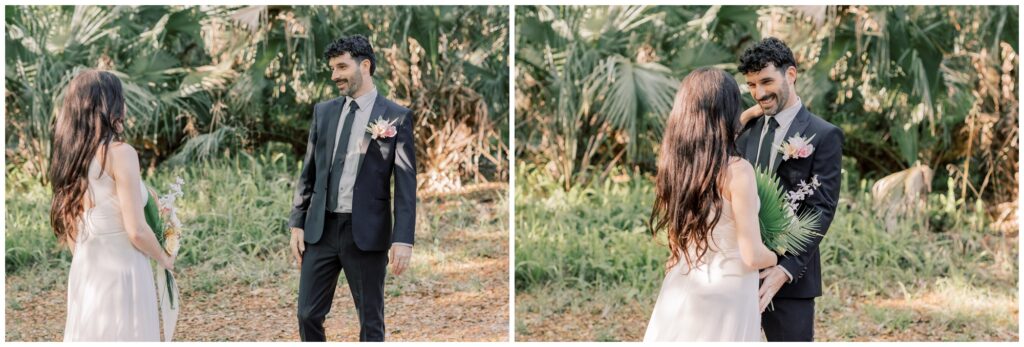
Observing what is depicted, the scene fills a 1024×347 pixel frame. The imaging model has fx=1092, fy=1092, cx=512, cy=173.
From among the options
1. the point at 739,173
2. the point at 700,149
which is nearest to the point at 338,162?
the point at 700,149

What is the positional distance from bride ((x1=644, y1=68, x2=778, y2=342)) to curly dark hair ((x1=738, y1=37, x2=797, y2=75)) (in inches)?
11.3

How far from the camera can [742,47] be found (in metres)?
6.49

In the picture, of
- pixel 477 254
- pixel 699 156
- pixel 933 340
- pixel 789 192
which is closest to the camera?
pixel 699 156

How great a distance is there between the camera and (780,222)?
334 centimetres

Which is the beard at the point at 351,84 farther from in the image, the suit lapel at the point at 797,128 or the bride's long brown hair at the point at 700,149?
the suit lapel at the point at 797,128

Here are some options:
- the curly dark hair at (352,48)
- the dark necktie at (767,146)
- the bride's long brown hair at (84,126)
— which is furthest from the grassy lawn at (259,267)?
the dark necktie at (767,146)

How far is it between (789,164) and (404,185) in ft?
4.42

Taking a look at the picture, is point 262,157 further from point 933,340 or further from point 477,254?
point 933,340

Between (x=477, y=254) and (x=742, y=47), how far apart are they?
199 centimetres

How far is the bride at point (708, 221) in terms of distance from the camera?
126 inches

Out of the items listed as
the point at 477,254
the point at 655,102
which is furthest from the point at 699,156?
the point at 477,254

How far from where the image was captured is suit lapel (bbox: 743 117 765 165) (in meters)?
3.63

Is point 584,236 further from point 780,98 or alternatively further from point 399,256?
point 780,98

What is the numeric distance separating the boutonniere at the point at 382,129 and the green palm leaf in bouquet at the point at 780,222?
1322 millimetres
